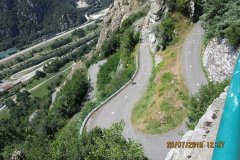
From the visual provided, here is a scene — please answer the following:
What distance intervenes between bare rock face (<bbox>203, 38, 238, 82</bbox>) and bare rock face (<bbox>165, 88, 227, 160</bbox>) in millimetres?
10521

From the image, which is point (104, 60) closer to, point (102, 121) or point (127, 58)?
point (127, 58)

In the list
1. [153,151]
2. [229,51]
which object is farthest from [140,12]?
[153,151]

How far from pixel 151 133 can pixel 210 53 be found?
11.6 m

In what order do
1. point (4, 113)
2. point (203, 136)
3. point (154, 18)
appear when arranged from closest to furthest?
point (203, 136) → point (154, 18) → point (4, 113)

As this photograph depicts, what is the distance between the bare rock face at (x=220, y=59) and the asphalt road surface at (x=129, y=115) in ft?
20.1

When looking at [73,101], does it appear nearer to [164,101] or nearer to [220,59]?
[164,101]

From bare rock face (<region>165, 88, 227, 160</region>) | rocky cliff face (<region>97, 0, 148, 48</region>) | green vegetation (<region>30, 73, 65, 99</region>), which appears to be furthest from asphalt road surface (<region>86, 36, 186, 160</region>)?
green vegetation (<region>30, 73, 65, 99</region>)

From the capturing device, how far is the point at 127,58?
61.4 m

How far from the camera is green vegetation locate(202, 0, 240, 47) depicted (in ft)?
113

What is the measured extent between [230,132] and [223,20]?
24.8 m

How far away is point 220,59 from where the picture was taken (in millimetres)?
37281

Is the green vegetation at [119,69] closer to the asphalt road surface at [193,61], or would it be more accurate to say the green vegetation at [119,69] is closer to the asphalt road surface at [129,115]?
the asphalt road surface at [129,115]

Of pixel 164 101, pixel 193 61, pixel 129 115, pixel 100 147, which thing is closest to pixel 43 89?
pixel 193 61

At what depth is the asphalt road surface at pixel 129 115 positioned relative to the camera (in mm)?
32838
